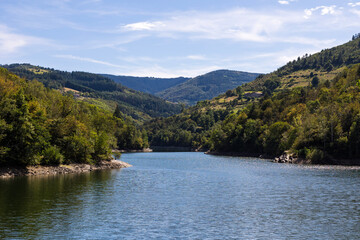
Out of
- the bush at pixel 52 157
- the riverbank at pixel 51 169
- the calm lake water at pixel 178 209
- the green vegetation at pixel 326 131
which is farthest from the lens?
the green vegetation at pixel 326 131

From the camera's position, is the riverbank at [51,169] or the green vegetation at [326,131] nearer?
the riverbank at [51,169]

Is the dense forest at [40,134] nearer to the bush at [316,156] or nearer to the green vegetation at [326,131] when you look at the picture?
the bush at [316,156]

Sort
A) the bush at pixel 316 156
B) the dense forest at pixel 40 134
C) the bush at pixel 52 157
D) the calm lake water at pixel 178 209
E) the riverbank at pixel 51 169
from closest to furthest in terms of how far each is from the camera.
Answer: the calm lake water at pixel 178 209 → the dense forest at pixel 40 134 → the riverbank at pixel 51 169 → the bush at pixel 52 157 → the bush at pixel 316 156

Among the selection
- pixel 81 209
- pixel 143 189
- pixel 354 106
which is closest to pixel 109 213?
pixel 81 209

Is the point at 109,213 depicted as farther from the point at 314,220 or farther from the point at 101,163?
the point at 101,163

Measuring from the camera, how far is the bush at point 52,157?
101 m

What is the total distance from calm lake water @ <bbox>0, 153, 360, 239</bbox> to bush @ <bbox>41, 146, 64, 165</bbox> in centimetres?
1284

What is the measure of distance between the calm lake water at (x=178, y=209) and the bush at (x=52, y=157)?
12841 millimetres

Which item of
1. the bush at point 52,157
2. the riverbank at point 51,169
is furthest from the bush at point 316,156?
the bush at point 52,157

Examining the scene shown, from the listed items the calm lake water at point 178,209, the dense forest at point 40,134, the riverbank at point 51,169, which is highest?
the dense forest at point 40,134

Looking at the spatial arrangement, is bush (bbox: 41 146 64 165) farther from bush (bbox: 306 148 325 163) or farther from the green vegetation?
the green vegetation

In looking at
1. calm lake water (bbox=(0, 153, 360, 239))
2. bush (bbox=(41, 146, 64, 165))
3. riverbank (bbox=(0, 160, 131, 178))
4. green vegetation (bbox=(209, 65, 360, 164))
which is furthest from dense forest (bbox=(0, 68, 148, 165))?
green vegetation (bbox=(209, 65, 360, 164))

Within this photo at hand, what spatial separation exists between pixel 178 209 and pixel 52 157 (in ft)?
192

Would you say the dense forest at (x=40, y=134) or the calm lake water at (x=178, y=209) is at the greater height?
the dense forest at (x=40, y=134)
